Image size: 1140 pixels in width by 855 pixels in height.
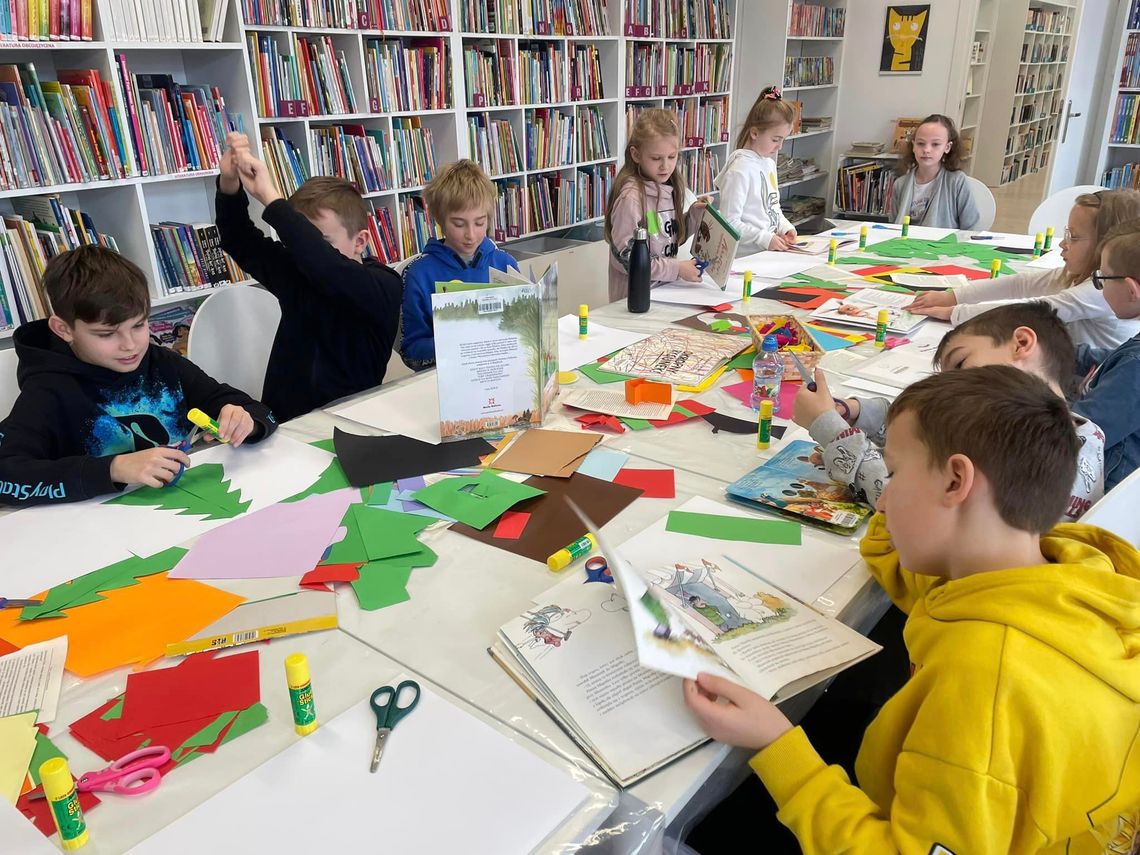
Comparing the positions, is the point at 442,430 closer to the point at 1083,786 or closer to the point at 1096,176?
the point at 1083,786

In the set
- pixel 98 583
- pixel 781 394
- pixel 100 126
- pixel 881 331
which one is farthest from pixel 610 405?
pixel 100 126

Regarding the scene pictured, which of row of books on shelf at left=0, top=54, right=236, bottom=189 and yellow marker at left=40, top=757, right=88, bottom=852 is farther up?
row of books on shelf at left=0, top=54, right=236, bottom=189

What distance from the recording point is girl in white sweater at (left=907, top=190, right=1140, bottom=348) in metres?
1.99

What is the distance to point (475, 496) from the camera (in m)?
1.28

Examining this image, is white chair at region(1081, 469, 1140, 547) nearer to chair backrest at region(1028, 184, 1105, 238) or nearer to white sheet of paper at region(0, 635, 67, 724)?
white sheet of paper at region(0, 635, 67, 724)

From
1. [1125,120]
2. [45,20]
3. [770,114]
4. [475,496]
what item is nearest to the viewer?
[475,496]

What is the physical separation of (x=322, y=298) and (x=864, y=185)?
4.94m

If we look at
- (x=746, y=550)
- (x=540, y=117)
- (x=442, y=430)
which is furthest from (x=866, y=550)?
(x=540, y=117)

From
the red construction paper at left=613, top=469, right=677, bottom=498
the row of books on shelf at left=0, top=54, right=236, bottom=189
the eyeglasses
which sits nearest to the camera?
the red construction paper at left=613, top=469, right=677, bottom=498

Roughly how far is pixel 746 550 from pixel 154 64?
2.83 m

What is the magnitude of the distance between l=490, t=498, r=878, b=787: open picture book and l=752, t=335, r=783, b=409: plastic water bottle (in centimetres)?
55

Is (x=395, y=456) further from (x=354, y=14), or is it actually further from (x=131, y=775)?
(x=354, y=14)

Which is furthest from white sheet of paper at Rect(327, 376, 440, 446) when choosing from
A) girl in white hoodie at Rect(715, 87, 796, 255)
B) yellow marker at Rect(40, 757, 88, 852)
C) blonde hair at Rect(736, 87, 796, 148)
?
blonde hair at Rect(736, 87, 796, 148)

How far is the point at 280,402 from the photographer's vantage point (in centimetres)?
204
